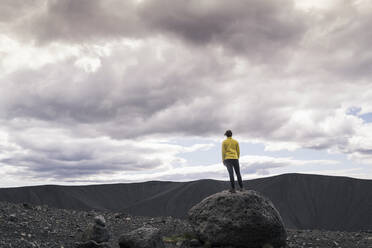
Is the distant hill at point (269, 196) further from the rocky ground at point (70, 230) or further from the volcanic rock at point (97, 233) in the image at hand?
the volcanic rock at point (97, 233)

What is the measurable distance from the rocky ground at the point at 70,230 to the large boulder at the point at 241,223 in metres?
2.09

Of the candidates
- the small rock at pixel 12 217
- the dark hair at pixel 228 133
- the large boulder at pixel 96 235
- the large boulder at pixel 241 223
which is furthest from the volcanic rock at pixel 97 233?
the dark hair at pixel 228 133

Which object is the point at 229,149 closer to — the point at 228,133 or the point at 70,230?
the point at 228,133

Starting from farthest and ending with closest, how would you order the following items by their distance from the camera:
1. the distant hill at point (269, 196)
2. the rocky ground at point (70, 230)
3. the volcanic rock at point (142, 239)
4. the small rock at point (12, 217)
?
the distant hill at point (269, 196) → the small rock at point (12, 217) → the volcanic rock at point (142, 239) → the rocky ground at point (70, 230)

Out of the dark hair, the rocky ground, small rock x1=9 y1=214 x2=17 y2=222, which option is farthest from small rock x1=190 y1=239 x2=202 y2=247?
small rock x1=9 y1=214 x2=17 y2=222

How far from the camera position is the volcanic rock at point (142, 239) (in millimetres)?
15282

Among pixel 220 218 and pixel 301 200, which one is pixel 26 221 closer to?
pixel 220 218

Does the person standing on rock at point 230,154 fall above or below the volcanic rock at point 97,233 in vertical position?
above

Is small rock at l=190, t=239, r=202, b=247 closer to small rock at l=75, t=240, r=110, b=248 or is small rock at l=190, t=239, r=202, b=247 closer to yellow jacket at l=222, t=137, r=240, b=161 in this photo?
small rock at l=75, t=240, r=110, b=248

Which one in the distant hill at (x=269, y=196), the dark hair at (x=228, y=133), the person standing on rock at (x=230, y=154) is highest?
the dark hair at (x=228, y=133)

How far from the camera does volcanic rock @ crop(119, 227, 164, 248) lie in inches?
602

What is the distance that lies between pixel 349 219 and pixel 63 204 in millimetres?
68260

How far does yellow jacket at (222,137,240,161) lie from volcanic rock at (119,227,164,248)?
4729mm

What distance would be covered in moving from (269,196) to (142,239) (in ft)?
247
